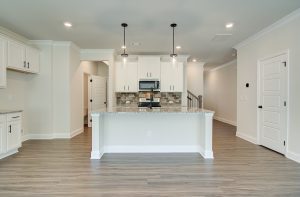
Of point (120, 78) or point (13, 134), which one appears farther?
point (120, 78)

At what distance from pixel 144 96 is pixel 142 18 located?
11.5 ft

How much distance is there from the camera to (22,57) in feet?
14.8

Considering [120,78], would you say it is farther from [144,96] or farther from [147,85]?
→ [144,96]

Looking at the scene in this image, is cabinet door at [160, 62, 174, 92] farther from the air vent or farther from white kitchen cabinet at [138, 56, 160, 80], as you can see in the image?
the air vent

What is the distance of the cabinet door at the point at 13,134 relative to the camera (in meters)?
3.79

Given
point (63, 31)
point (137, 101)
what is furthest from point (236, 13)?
point (137, 101)

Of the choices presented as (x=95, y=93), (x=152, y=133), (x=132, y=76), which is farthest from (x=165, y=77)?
(x=152, y=133)

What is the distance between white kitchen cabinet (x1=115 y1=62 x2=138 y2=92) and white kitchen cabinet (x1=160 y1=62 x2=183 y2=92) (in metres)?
0.93

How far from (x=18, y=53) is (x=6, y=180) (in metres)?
2.90

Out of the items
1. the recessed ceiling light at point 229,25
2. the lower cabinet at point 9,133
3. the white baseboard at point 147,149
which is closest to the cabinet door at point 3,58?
the lower cabinet at point 9,133

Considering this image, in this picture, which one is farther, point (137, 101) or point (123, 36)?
point (137, 101)

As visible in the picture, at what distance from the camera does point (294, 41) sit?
358cm

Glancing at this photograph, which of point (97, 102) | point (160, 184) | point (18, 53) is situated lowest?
point (160, 184)

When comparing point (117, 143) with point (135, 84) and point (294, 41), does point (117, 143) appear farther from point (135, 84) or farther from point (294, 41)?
point (294, 41)
